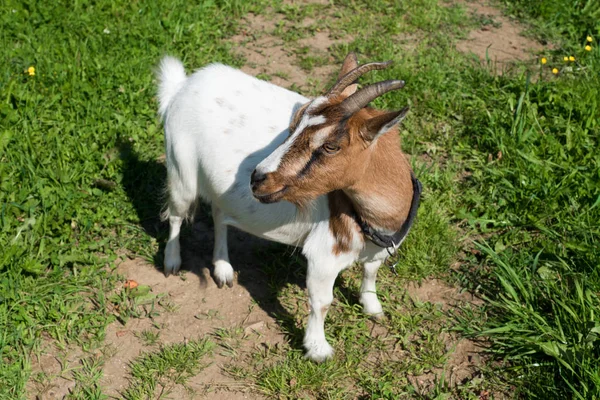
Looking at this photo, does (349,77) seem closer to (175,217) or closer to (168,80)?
(168,80)

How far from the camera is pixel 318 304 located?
3609mm

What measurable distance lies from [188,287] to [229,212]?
0.76 meters

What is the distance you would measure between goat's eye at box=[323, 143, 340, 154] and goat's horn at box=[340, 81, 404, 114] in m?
0.15

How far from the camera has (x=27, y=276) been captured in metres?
4.06

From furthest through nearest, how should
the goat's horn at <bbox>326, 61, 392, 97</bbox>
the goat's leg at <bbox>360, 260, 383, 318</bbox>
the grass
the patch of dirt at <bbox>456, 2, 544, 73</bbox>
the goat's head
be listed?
the patch of dirt at <bbox>456, 2, 544, 73</bbox> → the goat's leg at <bbox>360, 260, 383, 318</bbox> → the grass → the goat's horn at <bbox>326, 61, 392, 97</bbox> → the goat's head

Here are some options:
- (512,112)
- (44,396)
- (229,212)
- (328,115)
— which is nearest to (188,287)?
(229,212)

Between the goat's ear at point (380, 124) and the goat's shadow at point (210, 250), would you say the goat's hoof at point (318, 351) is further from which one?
the goat's ear at point (380, 124)

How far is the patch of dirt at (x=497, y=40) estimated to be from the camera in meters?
5.97

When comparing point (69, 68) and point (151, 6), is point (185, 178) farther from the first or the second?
point (151, 6)

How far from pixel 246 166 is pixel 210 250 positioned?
3.97 ft

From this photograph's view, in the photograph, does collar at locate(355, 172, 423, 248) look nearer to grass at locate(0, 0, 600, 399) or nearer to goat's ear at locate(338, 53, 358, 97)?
goat's ear at locate(338, 53, 358, 97)

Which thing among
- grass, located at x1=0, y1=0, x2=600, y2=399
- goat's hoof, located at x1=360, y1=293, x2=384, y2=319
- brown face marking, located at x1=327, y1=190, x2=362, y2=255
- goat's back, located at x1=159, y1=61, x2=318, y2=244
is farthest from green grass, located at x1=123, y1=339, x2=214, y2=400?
brown face marking, located at x1=327, y1=190, x2=362, y2=255

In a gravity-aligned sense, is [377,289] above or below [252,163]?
below

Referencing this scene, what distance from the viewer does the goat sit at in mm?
2924
